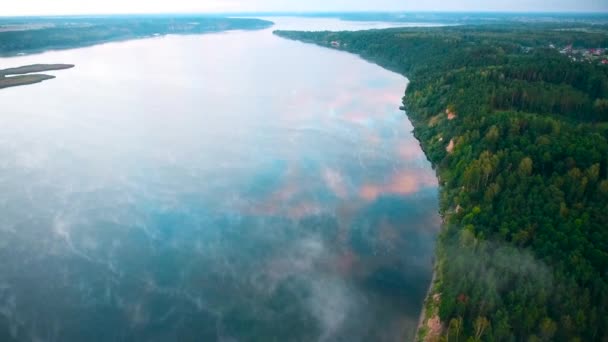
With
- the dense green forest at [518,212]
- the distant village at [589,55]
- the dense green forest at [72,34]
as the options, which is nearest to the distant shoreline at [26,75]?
the dense green forest at [72,34]

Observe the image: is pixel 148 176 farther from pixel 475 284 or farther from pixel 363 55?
pixel 363 55

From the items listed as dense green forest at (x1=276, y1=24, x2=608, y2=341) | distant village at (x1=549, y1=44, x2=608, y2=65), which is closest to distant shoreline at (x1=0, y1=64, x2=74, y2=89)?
dense green forest at (x1=276, y1=24, x2=608, y2=341)

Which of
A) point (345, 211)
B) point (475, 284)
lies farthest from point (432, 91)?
point (475, 284)

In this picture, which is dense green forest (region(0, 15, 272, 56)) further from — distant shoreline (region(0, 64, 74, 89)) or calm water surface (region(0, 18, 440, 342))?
calm water surface (region(0, 18, 440, 342))

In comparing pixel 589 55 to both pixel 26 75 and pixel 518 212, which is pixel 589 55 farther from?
pixel 26 75

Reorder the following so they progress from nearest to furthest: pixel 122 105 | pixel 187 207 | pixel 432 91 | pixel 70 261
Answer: pixel 70 261 → pixel 187 207 → pixel 432 91 → pixel 122 105

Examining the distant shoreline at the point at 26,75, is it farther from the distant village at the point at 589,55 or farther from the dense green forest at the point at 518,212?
the distant village at the point at 589,55

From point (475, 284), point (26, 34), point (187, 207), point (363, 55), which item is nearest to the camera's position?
point (475, 284)
